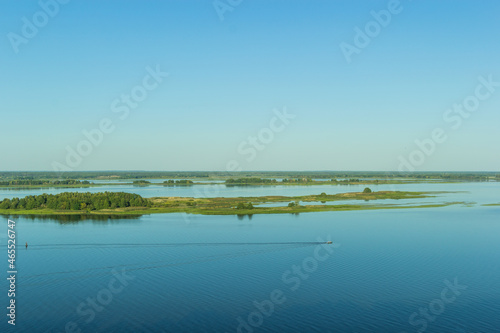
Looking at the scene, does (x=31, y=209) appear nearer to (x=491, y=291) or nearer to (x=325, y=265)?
(x=325, y=265)

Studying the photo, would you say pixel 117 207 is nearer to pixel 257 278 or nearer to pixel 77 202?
pixel 77 202

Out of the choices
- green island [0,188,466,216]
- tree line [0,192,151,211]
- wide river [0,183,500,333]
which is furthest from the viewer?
tree line [0,192,151,211]

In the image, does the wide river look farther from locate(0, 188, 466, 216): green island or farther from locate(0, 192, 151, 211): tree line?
locate(0, 192, 151, 211): tree line

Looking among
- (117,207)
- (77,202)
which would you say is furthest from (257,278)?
(77,202)

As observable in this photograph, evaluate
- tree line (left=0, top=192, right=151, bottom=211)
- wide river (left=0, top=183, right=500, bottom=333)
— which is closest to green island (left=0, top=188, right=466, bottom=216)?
tree line (left=0, top=192, right=151, bottom=211)

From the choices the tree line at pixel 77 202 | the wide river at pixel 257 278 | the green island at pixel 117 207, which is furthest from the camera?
the tree line at pixel 77 202

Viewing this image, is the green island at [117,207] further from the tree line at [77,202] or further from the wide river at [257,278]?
the wide river at [257,278]

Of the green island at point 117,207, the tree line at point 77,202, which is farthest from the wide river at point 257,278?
the tree line at point 77,202
